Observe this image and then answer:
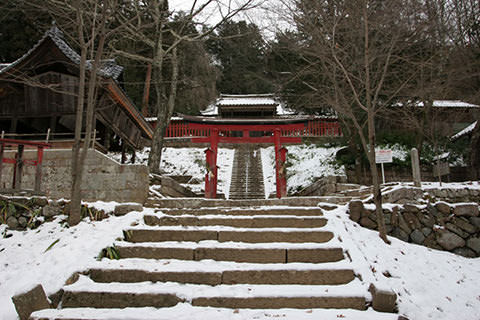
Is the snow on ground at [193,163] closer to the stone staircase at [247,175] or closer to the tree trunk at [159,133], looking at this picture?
the stone staircase at [247,175]

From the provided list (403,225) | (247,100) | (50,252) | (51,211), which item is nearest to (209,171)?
(51,211)

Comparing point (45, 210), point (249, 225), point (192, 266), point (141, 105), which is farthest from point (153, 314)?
point (141, 105)

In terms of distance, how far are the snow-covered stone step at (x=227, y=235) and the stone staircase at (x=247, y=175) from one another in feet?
23.8

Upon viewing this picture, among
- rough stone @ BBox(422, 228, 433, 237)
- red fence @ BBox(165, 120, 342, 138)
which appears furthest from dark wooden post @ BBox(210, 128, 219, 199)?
red fence @ BBox(165, 120, 342, 138)

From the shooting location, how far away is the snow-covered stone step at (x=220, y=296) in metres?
3.61

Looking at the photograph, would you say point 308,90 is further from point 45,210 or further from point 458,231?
point 45,210

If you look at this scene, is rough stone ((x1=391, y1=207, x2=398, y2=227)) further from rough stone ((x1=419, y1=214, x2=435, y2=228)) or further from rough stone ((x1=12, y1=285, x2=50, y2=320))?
rough stone ((x1=12, y1=285, x2=50, y2=320))

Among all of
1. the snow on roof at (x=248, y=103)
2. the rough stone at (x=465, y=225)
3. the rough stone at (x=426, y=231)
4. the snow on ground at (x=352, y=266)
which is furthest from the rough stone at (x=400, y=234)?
the snow on roof at (x=248, y=103)

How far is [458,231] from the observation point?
18.5 feet

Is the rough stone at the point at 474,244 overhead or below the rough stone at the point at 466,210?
below

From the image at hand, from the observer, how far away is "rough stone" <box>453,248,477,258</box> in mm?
5500

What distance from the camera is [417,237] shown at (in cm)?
557

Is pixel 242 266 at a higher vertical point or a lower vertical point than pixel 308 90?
lower

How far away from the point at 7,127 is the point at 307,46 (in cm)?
1548
